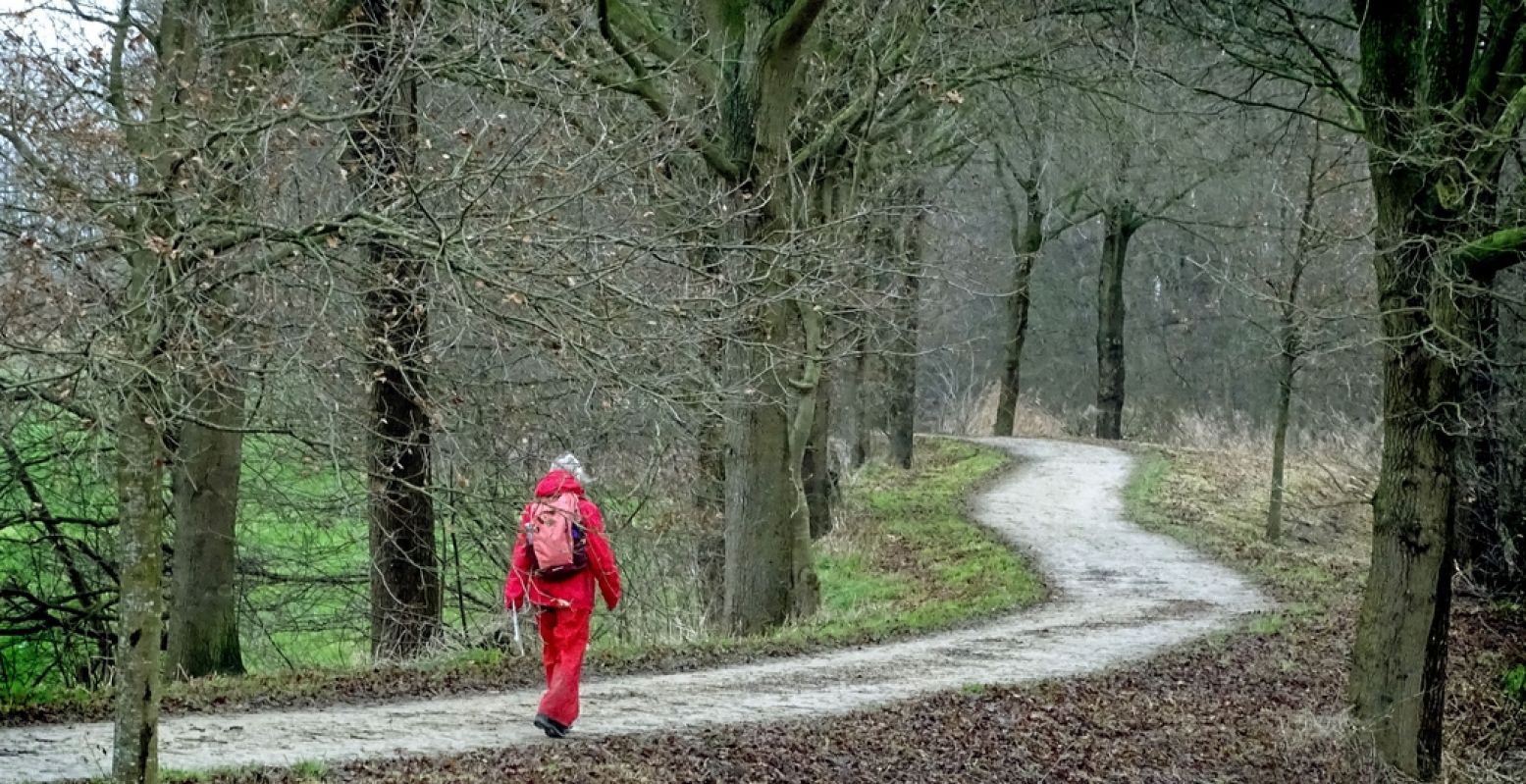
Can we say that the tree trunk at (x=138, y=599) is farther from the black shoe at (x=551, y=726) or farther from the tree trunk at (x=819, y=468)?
the tree trunk at (x=819, y=468)

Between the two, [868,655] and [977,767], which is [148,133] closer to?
[977,767]

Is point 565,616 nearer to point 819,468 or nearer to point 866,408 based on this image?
point 819,468

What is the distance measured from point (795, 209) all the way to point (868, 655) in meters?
4.42

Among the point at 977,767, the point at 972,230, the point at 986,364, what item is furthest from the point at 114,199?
the point at 986,364

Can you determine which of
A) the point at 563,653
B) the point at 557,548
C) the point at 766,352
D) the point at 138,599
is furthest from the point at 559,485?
the point at 766,352

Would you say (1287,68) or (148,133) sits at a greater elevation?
(1287,68)

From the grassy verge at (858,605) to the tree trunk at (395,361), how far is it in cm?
100

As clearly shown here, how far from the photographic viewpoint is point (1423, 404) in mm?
9469

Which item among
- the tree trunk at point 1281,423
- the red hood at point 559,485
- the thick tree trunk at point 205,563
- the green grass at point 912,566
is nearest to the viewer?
the red hood at point 559,485

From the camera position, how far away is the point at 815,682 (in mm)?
11633

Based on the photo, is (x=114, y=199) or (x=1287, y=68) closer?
(x=114, y=199)

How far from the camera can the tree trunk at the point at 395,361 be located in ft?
22.6

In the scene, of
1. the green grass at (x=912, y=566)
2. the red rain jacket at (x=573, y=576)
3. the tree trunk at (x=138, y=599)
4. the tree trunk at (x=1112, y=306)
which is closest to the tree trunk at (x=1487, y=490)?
the green grass at (x=912, y=566)

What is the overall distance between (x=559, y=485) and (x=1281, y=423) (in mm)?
16122
